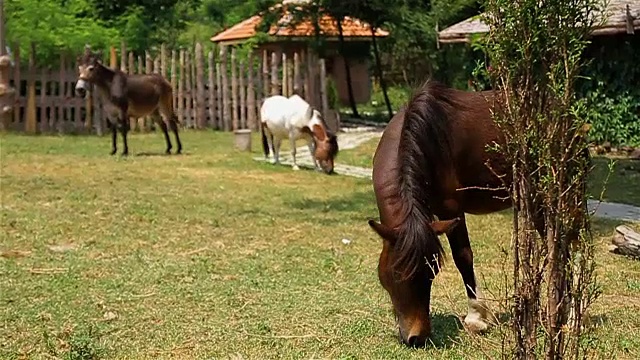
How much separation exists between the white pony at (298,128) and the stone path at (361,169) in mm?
433

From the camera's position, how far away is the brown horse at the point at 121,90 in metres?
16.7

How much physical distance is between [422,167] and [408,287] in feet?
2.53

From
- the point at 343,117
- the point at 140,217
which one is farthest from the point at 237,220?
the point at 343,117

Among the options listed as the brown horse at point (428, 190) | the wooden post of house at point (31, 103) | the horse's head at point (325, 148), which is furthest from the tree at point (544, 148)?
the wooden post of house at point (31, 103)

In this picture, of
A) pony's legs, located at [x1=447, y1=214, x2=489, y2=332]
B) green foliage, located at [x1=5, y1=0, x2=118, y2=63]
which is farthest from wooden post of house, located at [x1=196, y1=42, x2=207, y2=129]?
pony's legs, located at [x1=447, y1=214, x2=489, y2=332]

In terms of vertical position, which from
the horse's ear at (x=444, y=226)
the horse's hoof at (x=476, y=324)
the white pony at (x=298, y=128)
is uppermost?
the white pony at (x=298, y=128)

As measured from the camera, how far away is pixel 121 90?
16.9 m

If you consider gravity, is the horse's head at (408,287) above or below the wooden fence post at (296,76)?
below

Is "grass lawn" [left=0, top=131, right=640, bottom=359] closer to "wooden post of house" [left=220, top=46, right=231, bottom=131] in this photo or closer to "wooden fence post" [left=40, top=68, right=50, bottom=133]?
"wooden fence post" [left=40, top=68, right=50, bottom=133]

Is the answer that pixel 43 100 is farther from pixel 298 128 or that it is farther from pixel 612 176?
pixel 612 176

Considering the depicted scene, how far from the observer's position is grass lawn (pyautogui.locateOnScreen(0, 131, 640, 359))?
5547mm

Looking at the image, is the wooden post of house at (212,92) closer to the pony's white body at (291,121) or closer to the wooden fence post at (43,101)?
the wooden fence post at (43,101)

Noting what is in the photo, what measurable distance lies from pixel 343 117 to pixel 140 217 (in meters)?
18.6

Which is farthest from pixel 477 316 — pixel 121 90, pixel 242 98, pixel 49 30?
pixel 49 30
